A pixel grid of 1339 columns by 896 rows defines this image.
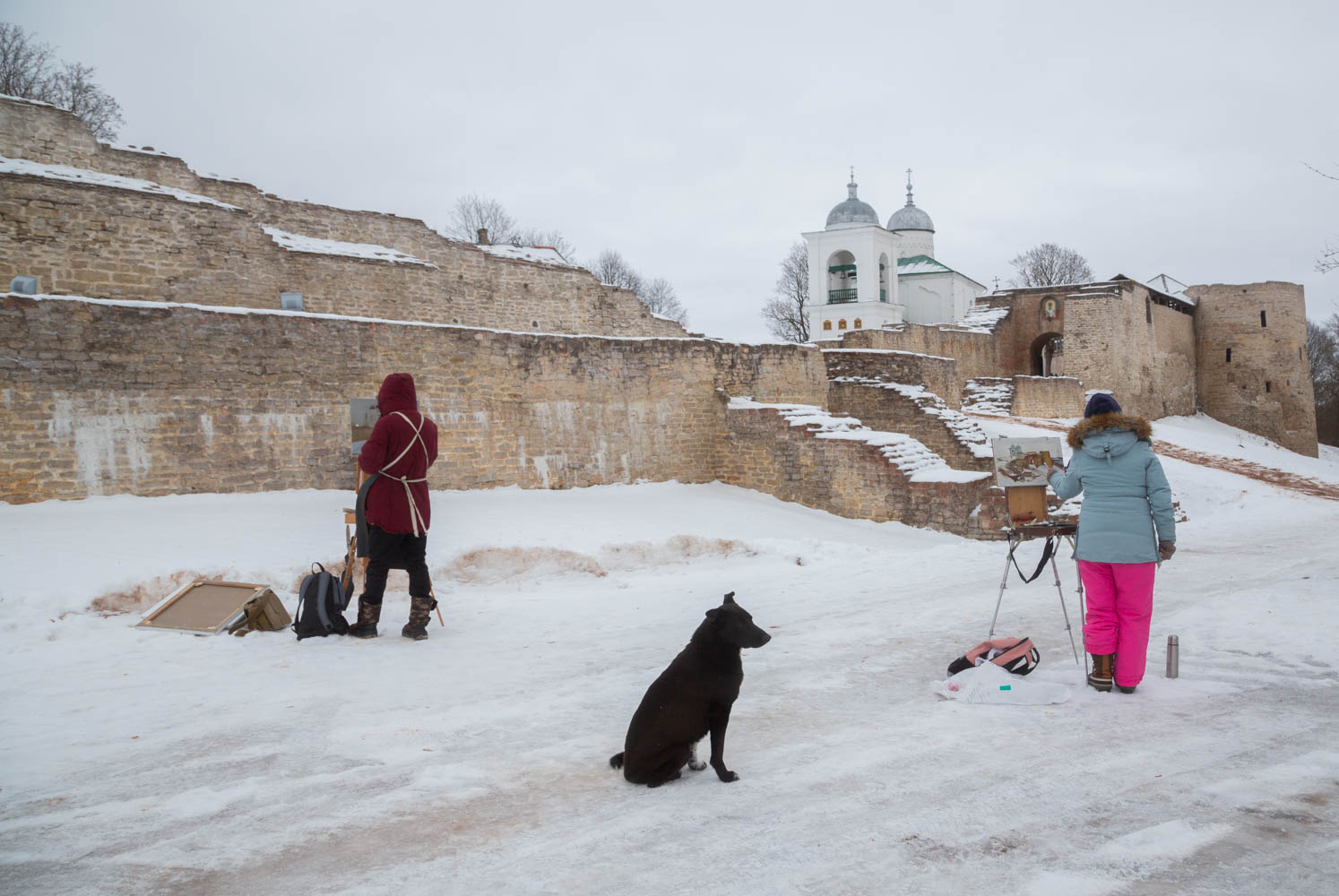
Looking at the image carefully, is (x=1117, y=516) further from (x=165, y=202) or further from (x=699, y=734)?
(x=165, y=202)

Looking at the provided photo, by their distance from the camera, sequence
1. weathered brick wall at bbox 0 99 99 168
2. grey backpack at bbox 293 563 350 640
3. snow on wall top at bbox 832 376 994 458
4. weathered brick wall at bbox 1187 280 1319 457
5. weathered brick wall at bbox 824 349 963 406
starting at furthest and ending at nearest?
weathered brick wall at bbox 1187 280 1319 457
weathered brick wall at bbox 824 349 963 406
snow on wall top at bbox 832 376 994 458
weathered brick wall at bbox 0 99 99 168
grey backpack at bbox 293 563 350 640

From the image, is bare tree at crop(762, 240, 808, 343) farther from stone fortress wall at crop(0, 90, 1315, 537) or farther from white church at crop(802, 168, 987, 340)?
stone fortress wall at crop(0, 90, 1315, 537)

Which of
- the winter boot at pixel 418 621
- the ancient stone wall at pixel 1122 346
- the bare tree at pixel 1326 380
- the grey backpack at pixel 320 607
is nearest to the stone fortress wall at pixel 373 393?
the grey backpack at pixel 320 607

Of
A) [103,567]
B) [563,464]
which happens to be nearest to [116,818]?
[103,567]

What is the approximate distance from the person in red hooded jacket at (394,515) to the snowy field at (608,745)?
312 millimetres

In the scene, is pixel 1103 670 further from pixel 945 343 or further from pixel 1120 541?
pixel 945 343

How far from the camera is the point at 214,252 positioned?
16.5 metres

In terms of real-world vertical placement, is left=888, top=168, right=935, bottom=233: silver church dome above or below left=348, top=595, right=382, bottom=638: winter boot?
above

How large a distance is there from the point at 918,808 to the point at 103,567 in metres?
7.23

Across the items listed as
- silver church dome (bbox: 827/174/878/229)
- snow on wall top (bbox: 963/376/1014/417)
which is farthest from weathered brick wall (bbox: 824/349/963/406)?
silver church dome (bbox: 827/174/878/229)

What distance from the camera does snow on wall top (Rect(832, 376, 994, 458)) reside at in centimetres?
1812

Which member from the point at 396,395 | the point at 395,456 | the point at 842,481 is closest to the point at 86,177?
the point at 396,395

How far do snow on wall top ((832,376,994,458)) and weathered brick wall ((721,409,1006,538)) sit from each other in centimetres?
449

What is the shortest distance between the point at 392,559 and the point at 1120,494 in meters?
5.09
